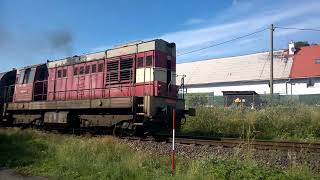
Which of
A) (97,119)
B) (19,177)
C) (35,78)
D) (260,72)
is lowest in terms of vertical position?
(19,177)

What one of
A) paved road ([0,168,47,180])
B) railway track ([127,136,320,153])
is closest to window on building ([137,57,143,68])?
railway track ([127,136,320,153])

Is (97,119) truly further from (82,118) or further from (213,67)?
(213,67)

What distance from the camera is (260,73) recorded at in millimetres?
52562

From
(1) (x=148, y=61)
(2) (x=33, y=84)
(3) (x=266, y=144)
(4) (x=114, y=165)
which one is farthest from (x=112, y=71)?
(4) (x=114, y=165)

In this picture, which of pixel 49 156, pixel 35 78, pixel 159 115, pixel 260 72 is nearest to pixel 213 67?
pixel 260 72

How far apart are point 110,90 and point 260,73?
1542 inches

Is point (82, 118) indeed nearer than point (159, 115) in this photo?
No

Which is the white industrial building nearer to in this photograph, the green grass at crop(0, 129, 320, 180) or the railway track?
the railway track

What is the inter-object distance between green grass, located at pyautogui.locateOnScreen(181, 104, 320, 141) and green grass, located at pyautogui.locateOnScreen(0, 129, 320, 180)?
23.8 feet

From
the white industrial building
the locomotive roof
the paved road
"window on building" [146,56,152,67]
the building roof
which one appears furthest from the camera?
the building roof

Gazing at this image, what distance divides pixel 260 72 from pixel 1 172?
4724 cm

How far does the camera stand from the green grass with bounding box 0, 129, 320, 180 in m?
7.37

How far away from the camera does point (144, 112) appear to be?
14.5m

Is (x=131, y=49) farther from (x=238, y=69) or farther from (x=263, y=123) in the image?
(x=238, y=69)
